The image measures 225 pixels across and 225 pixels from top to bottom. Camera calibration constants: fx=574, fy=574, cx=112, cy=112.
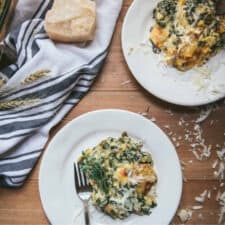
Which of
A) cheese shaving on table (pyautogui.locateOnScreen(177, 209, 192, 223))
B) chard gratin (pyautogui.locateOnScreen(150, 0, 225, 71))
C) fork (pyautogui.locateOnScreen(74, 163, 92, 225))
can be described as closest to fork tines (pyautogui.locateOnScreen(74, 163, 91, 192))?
fork (pyautogui.locateOnScreen(74, 163, 92, 225))

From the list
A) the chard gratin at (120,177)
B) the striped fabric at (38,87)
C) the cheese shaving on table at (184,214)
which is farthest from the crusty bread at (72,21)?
the cheese shaving on table at (184,214)

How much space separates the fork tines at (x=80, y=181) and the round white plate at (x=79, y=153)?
1.3 inches

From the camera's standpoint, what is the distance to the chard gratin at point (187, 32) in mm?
1354

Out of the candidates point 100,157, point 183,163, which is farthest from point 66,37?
point 183,163

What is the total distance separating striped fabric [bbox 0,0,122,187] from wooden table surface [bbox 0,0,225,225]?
0.03 meters

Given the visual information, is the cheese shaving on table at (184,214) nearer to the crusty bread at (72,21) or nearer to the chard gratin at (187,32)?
the chard gratin at (187,32)

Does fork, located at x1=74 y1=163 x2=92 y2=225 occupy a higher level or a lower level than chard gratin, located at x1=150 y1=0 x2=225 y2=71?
lower

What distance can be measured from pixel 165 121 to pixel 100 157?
18cm

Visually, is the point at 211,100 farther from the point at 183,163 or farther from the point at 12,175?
the point at 12,175

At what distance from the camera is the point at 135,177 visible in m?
1.30

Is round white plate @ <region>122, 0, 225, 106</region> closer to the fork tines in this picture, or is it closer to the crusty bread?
the crusty bread

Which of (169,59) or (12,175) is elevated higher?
(169,59)

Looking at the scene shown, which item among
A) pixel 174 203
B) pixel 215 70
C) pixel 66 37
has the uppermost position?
pixel 66 37

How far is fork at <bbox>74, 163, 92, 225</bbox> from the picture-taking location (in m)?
1.31
